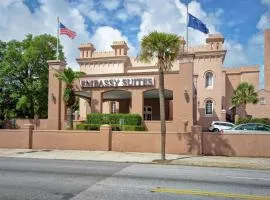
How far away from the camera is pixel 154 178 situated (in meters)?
11.9

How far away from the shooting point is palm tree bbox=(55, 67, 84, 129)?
27.7m

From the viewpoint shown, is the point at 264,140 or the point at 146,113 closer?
the point at 264,140

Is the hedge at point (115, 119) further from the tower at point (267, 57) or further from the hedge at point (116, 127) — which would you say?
the tower at point (267, 57)

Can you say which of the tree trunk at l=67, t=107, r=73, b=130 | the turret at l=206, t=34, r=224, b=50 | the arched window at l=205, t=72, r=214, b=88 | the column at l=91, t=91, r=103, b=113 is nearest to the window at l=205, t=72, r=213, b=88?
the arched window at l=205, t=72, r=214, b=88

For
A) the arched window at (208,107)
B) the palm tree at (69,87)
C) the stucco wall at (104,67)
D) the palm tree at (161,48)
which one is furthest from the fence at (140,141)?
the stucco wall at (104,67)

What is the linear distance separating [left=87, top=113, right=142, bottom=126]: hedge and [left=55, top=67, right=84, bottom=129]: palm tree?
2297 mm

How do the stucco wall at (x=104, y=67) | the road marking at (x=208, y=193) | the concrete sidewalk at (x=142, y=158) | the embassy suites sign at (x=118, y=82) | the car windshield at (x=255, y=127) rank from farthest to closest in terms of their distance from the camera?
the stucco wall at (x=104, y=67), the embassy suites sign at (x=118, y=82), the car windshield at (x=255, y=127), the concrete sidewalk at (x=142, y=158), the road marking at (x=208, y=193)

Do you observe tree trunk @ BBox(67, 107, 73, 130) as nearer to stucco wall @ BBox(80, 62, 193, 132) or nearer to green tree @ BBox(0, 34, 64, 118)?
stucco wall @ BBox(80, 62, 193, 132)

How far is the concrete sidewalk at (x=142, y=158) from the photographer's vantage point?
1694cm

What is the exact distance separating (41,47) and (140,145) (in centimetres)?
2646

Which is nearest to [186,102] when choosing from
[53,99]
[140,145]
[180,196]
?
[140,145]

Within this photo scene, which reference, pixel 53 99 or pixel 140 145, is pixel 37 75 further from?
pixel 140 145

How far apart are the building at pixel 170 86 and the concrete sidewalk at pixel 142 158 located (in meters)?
7.60

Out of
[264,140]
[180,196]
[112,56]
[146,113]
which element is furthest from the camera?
[112,56]
